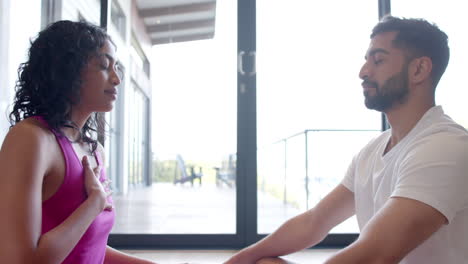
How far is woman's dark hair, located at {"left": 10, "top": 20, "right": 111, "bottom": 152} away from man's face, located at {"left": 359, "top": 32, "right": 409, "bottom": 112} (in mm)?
808

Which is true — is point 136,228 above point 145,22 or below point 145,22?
below

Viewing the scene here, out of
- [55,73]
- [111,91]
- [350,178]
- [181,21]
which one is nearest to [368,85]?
[350,178]

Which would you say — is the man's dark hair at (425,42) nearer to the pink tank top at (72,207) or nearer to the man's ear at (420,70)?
the man's ear at (420,70)

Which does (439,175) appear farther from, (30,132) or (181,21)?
(181,21)

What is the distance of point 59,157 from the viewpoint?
0.87m

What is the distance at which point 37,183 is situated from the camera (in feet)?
2.56

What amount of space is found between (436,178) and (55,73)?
93 cm

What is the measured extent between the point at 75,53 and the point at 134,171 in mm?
4007

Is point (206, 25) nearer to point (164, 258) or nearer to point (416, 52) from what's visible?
point (164, 258)

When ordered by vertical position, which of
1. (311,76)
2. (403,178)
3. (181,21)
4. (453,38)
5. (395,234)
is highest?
(181,21)

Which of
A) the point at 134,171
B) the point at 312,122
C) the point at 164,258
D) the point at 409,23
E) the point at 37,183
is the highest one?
the point at 409,23

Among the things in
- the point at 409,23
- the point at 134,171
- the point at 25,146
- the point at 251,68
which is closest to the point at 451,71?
the point at 251,68

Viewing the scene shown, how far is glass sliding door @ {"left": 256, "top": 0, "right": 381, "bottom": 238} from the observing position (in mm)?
2863

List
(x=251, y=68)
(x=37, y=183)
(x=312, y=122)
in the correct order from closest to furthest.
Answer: (x=37, y=183), (x=251, y=68), (x=312, y=122)
